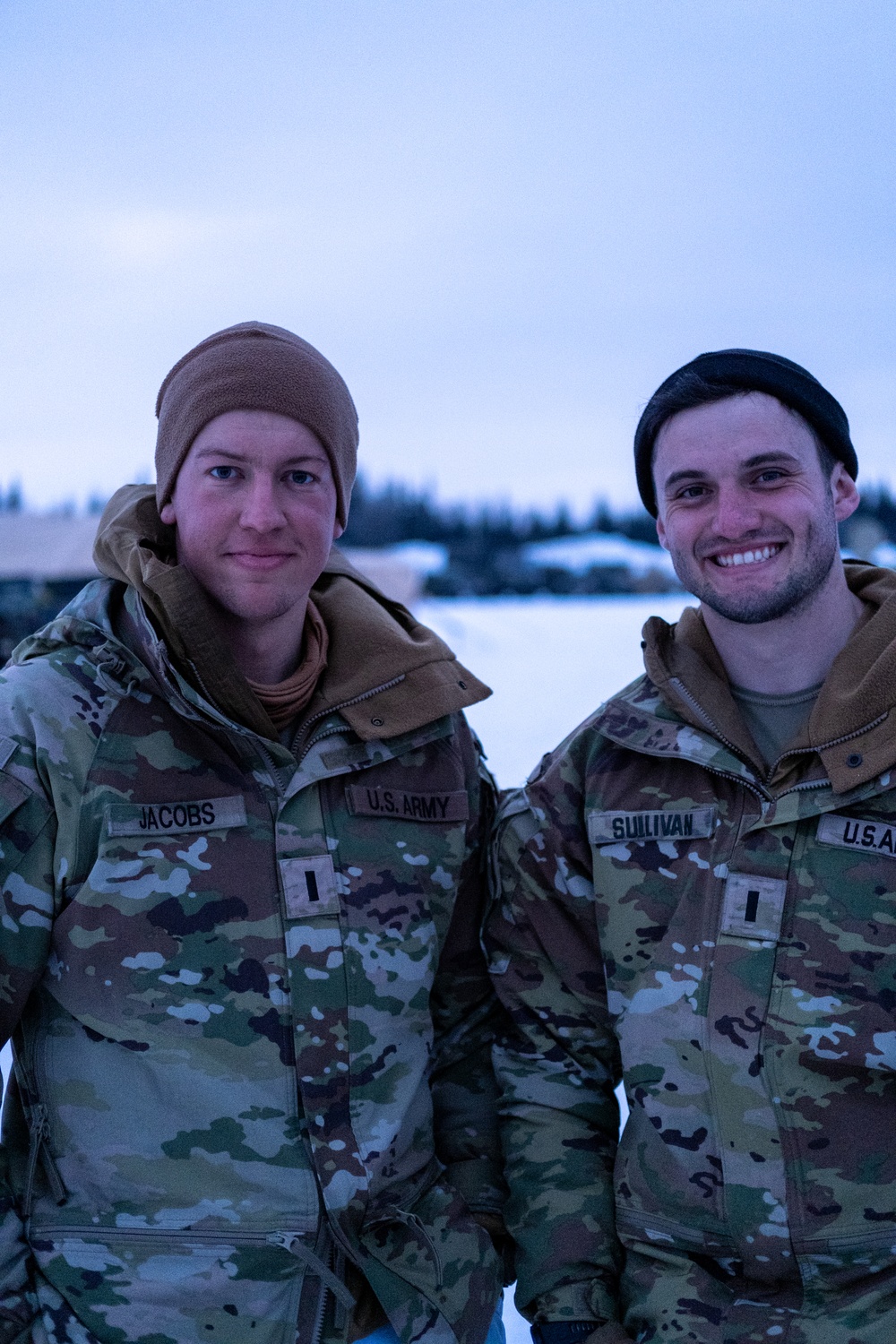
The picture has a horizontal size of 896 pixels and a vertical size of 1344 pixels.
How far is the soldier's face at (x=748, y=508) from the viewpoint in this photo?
1987 mm

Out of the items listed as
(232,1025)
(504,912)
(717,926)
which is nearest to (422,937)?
(504,912)

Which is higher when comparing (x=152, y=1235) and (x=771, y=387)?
(x=771, y=387)

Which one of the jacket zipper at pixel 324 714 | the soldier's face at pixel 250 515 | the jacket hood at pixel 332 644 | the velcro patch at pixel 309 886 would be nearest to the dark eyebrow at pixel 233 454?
the soldier's face at pixel 250 515

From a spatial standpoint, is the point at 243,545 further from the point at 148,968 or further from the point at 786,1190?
the point at 786,1190

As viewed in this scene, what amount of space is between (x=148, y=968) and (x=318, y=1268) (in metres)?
0.53

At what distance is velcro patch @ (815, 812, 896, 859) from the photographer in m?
1.83

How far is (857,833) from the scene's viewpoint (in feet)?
6.05

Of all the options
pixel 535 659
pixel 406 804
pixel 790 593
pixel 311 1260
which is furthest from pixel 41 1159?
pixel 535 659

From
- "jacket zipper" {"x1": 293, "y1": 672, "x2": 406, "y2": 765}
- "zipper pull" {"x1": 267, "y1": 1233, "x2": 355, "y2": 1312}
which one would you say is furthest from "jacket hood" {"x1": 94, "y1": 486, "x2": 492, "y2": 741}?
"zipper pull" {"x1": 267, "y1": 1233, "x2": 355, "y2": 1312}

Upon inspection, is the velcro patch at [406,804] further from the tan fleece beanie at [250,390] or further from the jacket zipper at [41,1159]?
the jacket zipper at [41,1159]

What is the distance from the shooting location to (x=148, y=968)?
5.87ft

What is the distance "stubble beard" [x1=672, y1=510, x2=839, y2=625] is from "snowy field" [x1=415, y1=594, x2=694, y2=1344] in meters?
0.67

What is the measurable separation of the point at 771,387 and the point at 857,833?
2.67ft

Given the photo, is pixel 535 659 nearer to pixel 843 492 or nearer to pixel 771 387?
pixel 843 492
